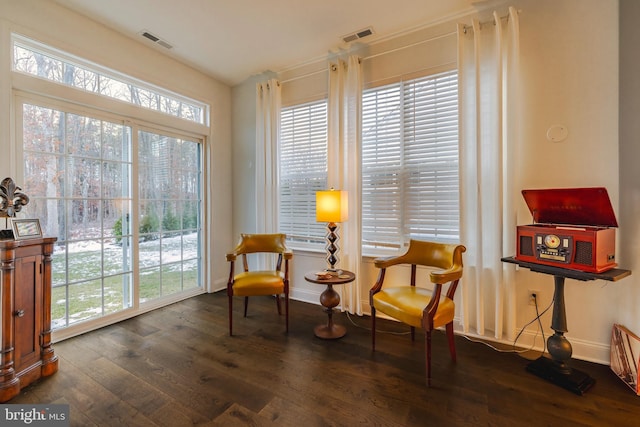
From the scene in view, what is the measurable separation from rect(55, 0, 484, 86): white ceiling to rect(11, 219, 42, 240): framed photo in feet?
6.30

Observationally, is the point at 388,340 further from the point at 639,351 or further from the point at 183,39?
the point at 183,39

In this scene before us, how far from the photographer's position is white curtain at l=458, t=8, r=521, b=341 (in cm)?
233

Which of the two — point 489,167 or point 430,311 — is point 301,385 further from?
point 489,167

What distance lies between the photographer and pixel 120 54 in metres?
2.87

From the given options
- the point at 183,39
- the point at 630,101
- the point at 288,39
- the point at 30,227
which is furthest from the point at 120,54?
the point at 630,101

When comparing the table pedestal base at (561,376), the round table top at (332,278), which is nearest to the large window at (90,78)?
the round table top at (332,278)

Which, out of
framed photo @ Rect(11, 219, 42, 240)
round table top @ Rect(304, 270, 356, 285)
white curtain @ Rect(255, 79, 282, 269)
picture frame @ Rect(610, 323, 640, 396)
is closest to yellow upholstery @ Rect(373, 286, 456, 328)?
round table top @ Rect(304, 270, 356, 285)

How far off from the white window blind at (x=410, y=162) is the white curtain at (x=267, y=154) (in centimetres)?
119

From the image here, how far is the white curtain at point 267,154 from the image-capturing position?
11.9 feet

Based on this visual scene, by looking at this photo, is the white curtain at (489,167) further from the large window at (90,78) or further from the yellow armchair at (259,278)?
the large window at (90,78)

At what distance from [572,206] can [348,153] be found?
1.93 meters

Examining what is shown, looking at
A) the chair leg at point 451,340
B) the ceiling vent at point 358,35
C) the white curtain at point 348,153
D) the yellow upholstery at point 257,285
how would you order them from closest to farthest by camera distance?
the chair leg at point 451,340, the yellow upholstery at point 257,285, the ceiling vent at point 358,35, the white curtain at point 348,153

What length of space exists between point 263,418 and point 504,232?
88.7 inches

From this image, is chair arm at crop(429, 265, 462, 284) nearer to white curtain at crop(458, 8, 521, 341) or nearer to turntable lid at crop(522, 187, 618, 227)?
white curtain at crop(458, 8, 521, 341)
